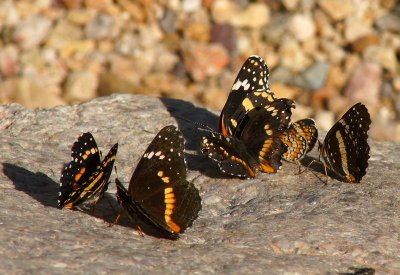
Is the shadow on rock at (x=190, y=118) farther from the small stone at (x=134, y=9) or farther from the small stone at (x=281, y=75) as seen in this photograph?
the small stone at (x=134, y=9)

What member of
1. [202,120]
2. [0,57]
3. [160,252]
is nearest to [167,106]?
[202,120]

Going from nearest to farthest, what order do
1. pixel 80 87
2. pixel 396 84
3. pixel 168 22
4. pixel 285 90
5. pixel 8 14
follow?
1. pixel 80 87
2. pixel 396 84
3. pixel 285 90
4. pixel 8 14
5. pixel 168 22

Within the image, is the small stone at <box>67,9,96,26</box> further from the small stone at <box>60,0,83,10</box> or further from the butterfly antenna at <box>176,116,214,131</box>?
the butterfly antenna at <box>176,116,214,131</box>

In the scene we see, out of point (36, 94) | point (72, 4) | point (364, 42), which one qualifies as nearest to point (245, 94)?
point (36, 94)

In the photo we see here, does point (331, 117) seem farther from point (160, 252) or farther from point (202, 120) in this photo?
point (160, 252)

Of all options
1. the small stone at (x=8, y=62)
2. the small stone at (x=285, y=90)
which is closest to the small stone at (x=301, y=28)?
the small stone at (x=285, y=90)

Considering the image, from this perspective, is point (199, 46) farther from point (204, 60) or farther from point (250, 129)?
point (250, 129)
